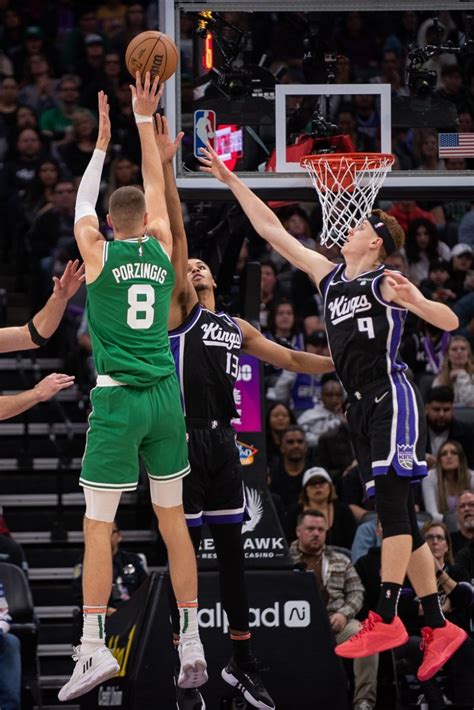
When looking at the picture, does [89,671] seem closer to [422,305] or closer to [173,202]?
[422,305]

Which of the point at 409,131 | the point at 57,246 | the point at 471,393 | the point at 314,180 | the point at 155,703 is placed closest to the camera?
the point at 314,180

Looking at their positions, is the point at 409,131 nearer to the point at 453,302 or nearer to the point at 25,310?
the point at 453,302

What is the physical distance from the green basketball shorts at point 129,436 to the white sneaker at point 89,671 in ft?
3.07

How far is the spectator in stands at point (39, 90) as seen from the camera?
57.5 ft

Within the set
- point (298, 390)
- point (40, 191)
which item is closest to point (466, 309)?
point (298, 390)

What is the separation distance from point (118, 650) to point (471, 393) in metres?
4.84

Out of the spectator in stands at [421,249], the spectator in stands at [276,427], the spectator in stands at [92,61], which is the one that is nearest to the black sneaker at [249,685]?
the spectator in stands at [276,427]

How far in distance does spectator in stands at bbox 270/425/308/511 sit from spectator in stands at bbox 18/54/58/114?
6.15 metres

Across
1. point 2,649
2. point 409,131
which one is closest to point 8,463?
point 2,649

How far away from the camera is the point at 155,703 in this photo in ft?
34.3

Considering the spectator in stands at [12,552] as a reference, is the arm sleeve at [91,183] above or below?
above

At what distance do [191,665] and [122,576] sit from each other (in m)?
3.51

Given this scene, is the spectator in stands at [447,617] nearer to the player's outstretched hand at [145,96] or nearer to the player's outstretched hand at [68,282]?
the player's outstretched hand at [68,282]

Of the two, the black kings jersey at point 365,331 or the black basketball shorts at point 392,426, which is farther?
the black kings jersey at point 365,331
